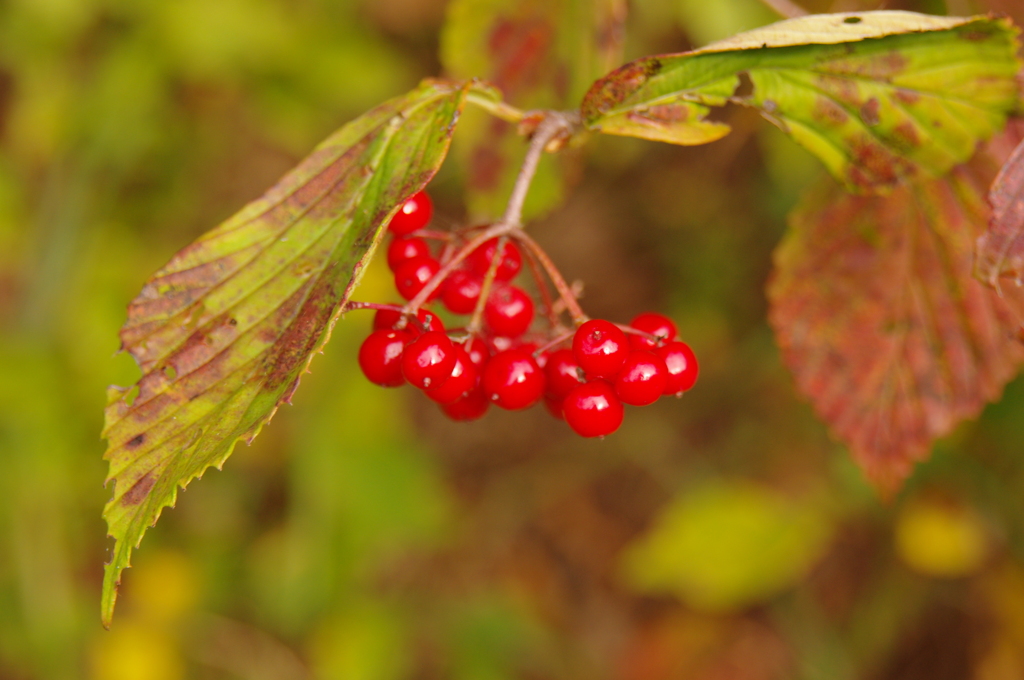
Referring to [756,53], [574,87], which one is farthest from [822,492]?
[756,53]

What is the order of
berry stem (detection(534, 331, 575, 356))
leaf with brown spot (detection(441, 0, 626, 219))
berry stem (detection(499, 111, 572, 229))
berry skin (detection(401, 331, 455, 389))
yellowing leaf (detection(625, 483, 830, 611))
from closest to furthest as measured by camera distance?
berry skin (detection(401, 331, 455, 389)) → berry stem (detection(499, 111, 572, 229)) → berry stem (detection(534, 331, 575, 356)) → leaf with brown spot (detection(441, 0, 626, 219)) → yellowing leaf (detection(625, 483, 830, 611))

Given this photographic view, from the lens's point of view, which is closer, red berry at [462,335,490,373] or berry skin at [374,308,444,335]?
berry skin at [374,308,444,335]

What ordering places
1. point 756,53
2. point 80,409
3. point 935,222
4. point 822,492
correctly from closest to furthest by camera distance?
point 756,53 → point 935,222 → point 80,409 → point 822,492

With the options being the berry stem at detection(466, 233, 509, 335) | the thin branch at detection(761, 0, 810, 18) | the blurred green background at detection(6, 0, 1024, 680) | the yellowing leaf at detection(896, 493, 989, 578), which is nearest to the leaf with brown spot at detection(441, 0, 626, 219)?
the thin branch at detection(761, 0, 810, 18)

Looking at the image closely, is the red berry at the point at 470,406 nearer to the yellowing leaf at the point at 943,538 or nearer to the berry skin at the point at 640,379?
the berry skin at the point at 640,379

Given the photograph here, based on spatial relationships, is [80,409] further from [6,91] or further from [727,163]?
[727,163]

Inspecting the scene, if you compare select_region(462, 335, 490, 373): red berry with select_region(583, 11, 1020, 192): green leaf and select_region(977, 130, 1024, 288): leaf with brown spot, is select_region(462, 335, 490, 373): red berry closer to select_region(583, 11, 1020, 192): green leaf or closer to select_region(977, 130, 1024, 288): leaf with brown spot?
select_region(583, 11, 1020, 192): green leaf
